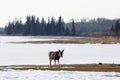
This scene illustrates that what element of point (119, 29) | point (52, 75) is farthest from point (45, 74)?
point (119, 29)

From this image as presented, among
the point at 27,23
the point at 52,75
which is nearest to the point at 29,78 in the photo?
the point at 52,75

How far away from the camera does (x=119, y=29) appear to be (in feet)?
477

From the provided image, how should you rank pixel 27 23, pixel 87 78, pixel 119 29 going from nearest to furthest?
pixel 87 78 → pixel 119 29 → pixel 27 23

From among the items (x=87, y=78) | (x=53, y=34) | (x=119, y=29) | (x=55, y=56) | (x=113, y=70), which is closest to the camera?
(x=87, y=78)

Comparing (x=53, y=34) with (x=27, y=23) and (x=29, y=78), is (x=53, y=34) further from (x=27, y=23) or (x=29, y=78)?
(x=29, y=78)

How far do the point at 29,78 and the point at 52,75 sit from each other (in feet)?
7.10

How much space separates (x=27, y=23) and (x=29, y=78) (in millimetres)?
172543

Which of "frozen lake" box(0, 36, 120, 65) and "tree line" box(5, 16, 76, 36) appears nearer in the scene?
"frozen lake" box(0, 36, 120, 65)

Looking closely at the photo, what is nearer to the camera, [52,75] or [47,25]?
[52,75]

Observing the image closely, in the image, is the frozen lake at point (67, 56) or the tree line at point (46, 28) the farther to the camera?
the tree line at point (46, 28)

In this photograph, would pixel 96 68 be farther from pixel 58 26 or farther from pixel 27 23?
pixel 27 23

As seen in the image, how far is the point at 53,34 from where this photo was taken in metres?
183

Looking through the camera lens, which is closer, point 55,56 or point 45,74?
point 45,74

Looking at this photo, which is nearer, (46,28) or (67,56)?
(67,56)
